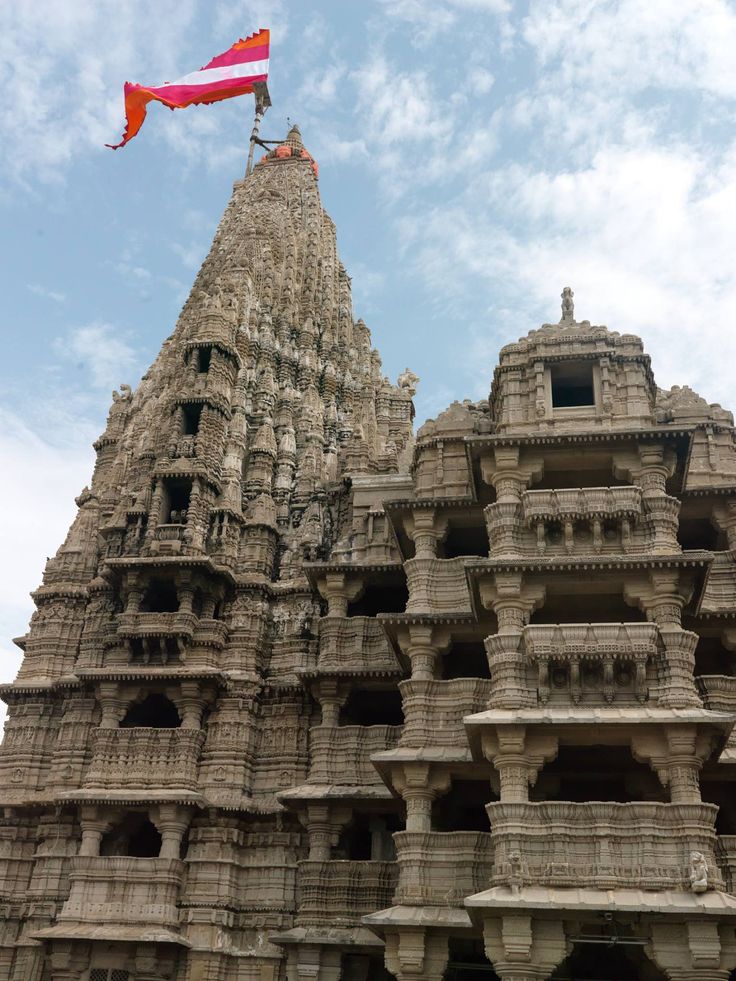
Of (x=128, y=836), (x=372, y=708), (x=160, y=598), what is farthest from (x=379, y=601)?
(x=128, y=836)

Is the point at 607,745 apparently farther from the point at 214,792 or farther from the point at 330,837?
the point at 214,792

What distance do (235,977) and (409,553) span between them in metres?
12.3

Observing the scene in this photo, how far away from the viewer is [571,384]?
24.4 meters

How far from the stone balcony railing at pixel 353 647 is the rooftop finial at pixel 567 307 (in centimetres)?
977

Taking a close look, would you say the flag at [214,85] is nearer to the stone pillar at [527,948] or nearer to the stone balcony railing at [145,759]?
the stone balcony railing at [145,759]

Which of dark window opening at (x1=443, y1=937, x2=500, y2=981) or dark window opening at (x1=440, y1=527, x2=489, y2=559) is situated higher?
dark window opening at (x1=440, y1=527, x2=489, y2=559)

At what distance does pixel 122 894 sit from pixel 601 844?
13.9m

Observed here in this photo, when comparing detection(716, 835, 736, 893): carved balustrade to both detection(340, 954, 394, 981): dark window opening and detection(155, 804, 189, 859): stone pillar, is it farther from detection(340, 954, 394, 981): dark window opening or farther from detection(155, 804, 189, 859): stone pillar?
detection(155, 804, 189, 859): stone pillar

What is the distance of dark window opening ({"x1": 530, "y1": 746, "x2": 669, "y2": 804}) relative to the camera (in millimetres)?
20188

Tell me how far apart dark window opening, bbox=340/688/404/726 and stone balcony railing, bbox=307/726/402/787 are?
→ 84 cm

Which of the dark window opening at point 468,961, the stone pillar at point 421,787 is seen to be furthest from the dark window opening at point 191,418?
the dark window opening at point 468,961

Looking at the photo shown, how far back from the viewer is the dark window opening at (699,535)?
24953mm

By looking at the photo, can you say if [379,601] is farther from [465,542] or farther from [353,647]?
[465,542]

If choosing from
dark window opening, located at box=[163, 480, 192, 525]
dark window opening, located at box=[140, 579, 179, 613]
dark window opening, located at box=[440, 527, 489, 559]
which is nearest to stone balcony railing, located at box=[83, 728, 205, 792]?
dark window opening, located at box=[140, 579, 179, 613]
